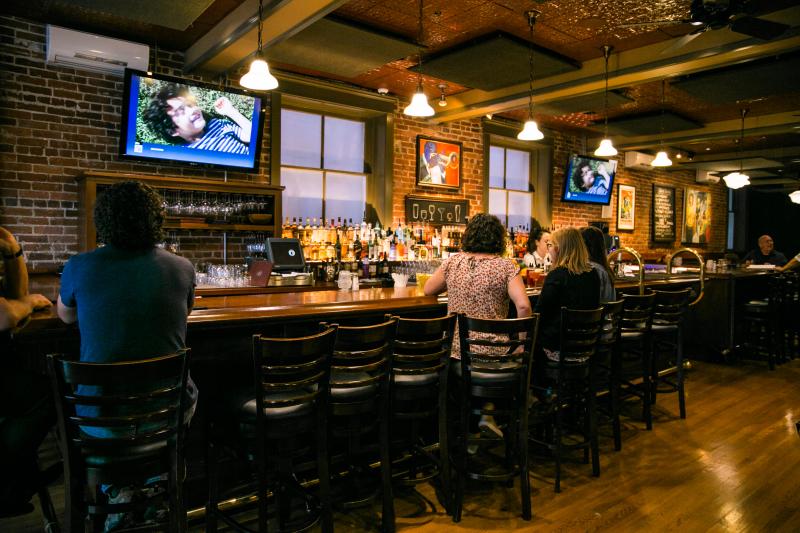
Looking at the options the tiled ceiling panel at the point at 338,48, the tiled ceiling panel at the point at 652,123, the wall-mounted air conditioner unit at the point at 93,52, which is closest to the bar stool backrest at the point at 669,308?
the tiled ceiling panel at the point at 338,48

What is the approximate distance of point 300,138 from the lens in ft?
21.8

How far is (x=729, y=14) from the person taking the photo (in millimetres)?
3596

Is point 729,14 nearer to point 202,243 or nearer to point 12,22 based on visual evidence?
point 202,243

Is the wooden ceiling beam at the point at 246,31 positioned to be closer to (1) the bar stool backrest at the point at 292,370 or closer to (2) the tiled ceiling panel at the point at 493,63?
(2) the tiled ceiling panel at the point at 493,63

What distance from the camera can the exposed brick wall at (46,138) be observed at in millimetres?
4648

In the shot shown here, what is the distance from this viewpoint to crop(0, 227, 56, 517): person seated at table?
207cm

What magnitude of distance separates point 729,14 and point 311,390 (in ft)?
11.5

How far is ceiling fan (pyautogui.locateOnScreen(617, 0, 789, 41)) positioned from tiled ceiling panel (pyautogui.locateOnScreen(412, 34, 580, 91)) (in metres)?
1.40

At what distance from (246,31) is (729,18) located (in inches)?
137

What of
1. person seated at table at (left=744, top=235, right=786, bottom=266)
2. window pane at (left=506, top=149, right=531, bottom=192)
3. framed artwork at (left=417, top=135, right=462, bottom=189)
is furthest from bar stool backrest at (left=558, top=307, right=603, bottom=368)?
person seated at table at (left=744, top=235, right=786, bottom=266)

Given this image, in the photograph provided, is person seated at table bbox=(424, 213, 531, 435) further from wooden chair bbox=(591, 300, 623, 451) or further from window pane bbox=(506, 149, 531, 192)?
window pane bbox=(506, 149, 531, 192)

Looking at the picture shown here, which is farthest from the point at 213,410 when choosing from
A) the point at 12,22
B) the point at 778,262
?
the point at 778,262

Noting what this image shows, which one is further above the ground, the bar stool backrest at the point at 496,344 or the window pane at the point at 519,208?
the window pane at the point at 519,208

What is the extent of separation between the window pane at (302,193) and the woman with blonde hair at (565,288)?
148 inches
